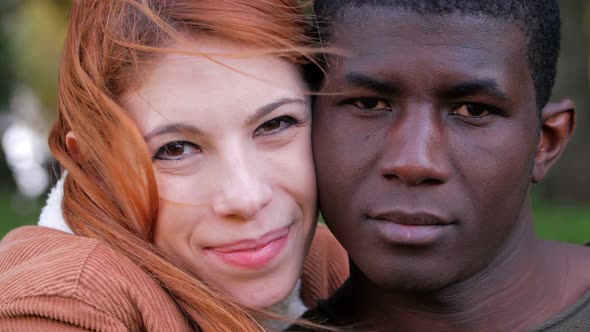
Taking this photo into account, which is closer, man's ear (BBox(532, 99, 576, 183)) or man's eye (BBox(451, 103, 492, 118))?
man's eye (BBox(451, 103, 492, 118))

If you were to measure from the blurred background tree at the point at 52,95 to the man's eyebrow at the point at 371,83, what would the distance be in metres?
3.05

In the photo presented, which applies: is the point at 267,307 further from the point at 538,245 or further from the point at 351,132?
the point at 538,245

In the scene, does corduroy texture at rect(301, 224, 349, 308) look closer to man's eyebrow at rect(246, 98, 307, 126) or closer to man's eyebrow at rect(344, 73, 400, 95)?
man's eyebrow at rect(246, 98, 307, 126)

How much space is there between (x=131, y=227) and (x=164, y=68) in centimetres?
53

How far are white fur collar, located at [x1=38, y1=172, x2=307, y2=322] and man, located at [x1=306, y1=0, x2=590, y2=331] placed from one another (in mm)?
558

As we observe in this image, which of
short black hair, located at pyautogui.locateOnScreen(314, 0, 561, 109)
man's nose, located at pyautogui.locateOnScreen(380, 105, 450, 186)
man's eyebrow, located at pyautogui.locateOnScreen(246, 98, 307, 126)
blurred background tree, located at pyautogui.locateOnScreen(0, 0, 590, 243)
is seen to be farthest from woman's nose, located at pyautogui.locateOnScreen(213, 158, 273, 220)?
blurred background tree, located at pyautogui.locateOnScreen(0, 0, 590, 243)

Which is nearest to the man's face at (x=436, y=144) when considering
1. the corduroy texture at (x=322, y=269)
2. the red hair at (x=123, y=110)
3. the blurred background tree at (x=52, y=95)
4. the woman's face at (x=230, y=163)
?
the woman's face at (x=230, y=163)

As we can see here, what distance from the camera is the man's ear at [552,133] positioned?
2613 millimetres

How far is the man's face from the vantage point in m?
2.33

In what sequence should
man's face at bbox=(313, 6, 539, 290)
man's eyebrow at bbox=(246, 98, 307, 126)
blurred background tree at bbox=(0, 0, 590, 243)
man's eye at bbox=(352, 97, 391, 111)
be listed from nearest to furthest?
man's face at bbox=(313, 6, 539, 290) < man's eye at bbox=(352, 97, 391, 111) < man's eyebrow at bbox=(246, 98, 307, 126) < blurred background tree at bbox=(0, 0, 590, 243)

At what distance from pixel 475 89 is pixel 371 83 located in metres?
0.31

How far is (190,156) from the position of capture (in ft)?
8.45

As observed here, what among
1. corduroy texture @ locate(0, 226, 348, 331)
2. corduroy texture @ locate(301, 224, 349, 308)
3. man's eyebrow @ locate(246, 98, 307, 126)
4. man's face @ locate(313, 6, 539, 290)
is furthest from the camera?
corduroy texture @ locate(301, 224, 349, 308)

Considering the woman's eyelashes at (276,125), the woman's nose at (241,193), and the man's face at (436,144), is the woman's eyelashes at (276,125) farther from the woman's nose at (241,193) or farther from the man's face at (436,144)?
the man's face at (436,144)
